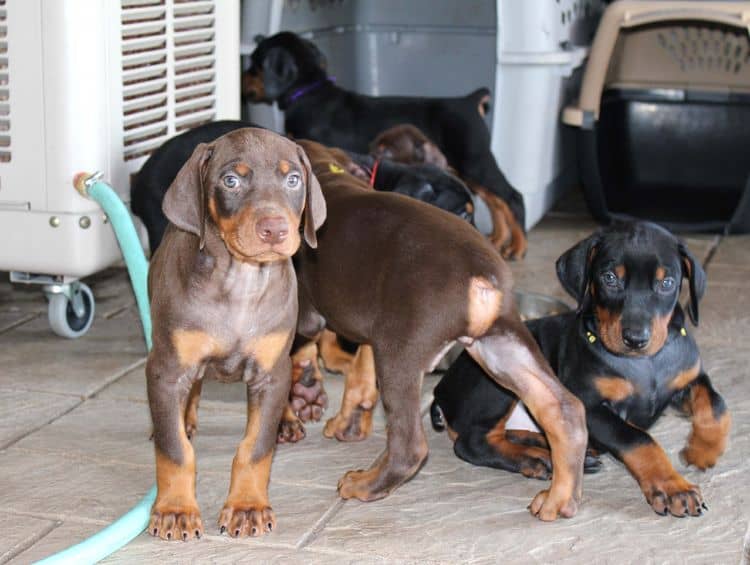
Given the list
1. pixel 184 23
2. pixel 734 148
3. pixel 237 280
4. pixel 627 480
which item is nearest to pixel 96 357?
pixel 184 23

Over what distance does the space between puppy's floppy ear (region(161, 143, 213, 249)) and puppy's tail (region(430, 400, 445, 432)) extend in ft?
3.68

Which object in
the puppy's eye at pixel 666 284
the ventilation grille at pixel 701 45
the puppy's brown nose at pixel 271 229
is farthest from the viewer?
the ventilation grille at pixel 701 45

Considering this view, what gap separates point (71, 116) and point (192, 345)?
1.41 metres

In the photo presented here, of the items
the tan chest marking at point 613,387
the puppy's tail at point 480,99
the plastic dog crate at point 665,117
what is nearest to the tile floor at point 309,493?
the tan chest marking at point 613,387

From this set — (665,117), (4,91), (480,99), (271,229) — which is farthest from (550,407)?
(665,117)

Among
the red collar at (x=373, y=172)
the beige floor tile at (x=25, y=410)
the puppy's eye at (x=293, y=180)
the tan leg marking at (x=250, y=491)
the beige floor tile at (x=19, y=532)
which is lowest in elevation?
the beige floor tile at (x=25, y=410)

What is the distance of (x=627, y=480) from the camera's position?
3359 millimetres

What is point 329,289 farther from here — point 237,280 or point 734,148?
point 734,148

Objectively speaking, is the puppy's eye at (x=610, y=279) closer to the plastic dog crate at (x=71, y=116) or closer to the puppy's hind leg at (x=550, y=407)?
the puppy's hind leg at (x=550, y=407)

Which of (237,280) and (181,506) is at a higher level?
(237,280)

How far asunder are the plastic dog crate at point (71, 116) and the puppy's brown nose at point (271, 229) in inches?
63.0

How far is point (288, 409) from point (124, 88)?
1.34 m

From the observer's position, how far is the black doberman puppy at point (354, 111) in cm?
595

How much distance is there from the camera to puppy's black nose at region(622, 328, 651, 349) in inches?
124
